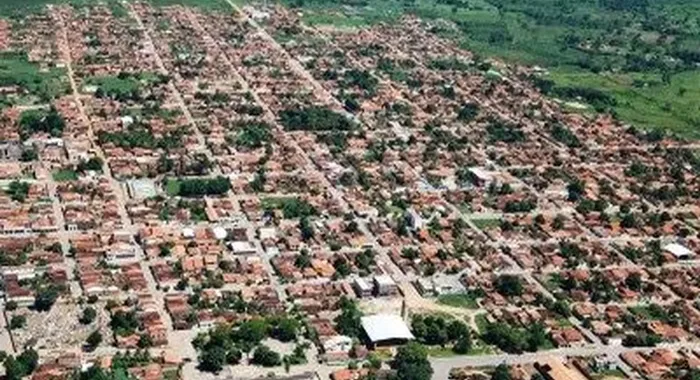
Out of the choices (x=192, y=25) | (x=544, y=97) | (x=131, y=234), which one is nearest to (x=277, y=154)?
(x=131, y=234)

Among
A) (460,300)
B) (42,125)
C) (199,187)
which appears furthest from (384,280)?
(42,125)

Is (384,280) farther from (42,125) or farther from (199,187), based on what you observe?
(42,125)

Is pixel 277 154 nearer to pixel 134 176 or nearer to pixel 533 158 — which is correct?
pixel 134 176

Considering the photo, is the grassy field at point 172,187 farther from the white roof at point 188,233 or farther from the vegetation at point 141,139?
the vegetation at point 141,139

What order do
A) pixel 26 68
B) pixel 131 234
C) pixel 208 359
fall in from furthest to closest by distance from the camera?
pixel 26 68 → pixel 131 234 → pixel 208 359

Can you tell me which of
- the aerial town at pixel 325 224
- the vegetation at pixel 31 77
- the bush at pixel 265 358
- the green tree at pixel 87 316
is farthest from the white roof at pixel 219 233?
the vegetation at pixel 31 77
